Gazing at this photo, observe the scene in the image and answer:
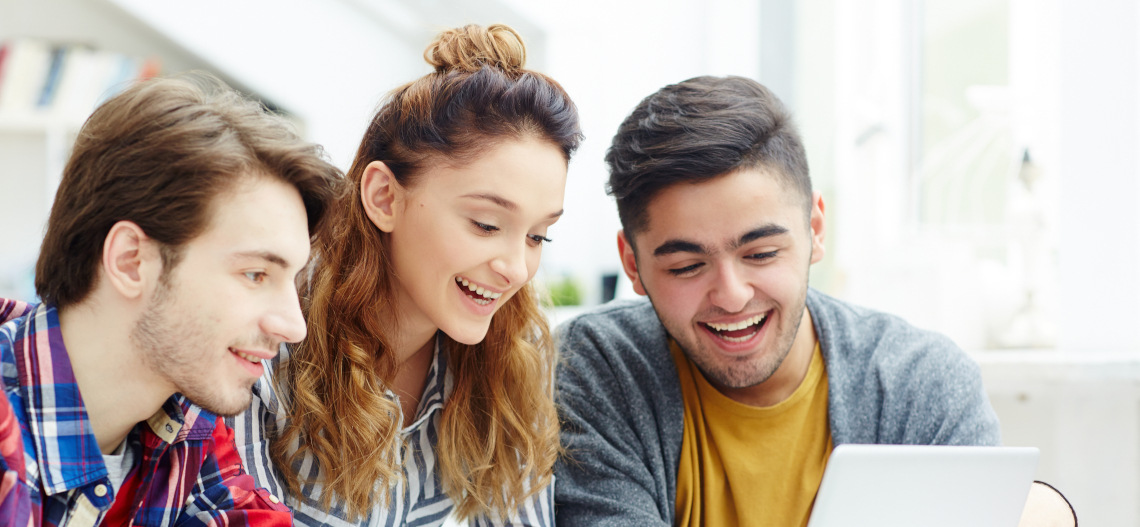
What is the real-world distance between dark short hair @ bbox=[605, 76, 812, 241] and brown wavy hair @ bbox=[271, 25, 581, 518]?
0.43ft

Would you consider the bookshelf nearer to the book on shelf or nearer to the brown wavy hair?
the book on shelf

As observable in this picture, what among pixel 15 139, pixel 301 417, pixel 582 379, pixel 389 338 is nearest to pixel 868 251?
pixel 582 379

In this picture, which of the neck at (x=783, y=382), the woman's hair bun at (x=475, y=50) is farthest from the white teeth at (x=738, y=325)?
the woman's hair bun at (x=475, y=50)

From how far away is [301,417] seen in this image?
111 cm

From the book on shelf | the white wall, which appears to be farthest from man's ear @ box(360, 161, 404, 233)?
the book on shelf

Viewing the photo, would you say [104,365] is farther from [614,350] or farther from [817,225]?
[817,225]

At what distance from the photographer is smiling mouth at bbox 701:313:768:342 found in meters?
1.29

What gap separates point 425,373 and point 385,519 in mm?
244

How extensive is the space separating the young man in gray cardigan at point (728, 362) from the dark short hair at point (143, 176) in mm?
643

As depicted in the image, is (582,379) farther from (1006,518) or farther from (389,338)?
(1006,518)

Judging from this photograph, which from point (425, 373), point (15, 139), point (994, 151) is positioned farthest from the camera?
point (15, 139)

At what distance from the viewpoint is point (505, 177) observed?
1.11 metres

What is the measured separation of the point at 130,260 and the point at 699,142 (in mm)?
797

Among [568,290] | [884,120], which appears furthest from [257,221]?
[568,290]
